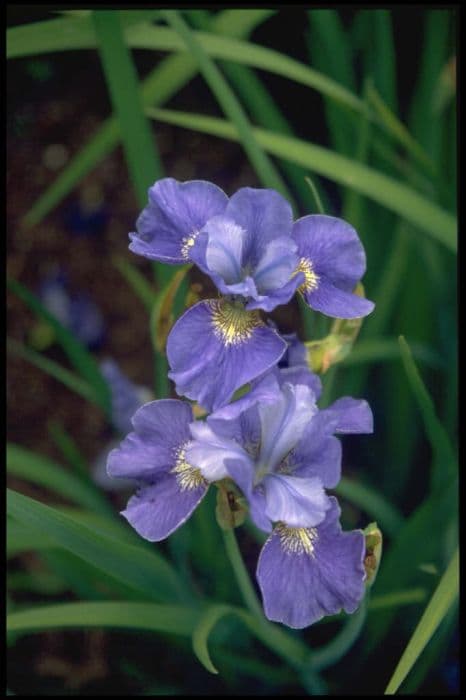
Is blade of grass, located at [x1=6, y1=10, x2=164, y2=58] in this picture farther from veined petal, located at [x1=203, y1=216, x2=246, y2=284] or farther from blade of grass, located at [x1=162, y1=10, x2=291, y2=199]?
veined petal, located at [x1=203, y1=216, x2=246, y2=284]

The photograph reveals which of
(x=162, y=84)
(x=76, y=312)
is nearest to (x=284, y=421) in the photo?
(x=162, y=84)

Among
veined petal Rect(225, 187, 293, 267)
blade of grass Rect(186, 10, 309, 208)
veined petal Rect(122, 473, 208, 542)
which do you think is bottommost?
veined petal Rect(122, 473, 208, 542)

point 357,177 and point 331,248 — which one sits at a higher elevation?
point 357,177

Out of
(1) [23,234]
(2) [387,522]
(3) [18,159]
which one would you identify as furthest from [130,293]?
(2) [387,522]

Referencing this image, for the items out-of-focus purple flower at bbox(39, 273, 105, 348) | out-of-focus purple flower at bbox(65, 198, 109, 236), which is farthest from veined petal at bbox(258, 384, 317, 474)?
out-of-focus purple flower at bbox(65, 198, 109, 236)

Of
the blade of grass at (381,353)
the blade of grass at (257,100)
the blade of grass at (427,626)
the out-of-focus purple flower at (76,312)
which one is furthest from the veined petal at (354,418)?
the out-of-focus purple flower at (76,312)

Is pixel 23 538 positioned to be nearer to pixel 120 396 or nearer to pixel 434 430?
pixel 120 396

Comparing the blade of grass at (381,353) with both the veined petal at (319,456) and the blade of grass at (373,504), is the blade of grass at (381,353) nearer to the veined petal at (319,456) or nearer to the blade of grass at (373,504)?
the blade of grass at (373,504)
